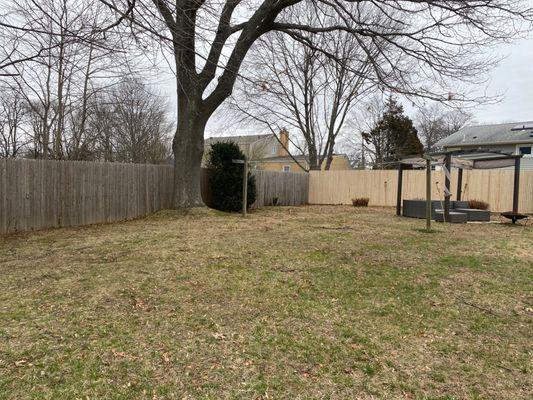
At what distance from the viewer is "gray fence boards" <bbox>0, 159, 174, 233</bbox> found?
705 centimetres

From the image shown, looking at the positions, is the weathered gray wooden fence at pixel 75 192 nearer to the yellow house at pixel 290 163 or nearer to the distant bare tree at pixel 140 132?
the distant bare tree at pixel 140 132

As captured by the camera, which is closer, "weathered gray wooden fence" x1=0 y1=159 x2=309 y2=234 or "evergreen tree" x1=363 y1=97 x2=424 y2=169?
"weathered gray wooden fence" x1=0 y1=159 x2=309 y2=234

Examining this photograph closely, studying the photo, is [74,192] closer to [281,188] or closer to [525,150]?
[281,188]

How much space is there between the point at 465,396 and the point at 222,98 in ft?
29.6

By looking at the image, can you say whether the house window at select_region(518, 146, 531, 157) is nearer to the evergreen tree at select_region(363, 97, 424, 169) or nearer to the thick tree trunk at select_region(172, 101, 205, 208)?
the evergreen tree at select_region(363, 97, 424, 169)

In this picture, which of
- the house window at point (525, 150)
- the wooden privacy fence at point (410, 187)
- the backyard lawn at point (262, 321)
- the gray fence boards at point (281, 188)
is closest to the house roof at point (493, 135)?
the house window at point (525, 150)

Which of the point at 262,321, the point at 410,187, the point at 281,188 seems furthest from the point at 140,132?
the point at 262,321

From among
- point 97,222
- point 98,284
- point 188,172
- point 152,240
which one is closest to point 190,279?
point 98,284

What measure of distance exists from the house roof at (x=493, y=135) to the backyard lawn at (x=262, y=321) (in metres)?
19.5

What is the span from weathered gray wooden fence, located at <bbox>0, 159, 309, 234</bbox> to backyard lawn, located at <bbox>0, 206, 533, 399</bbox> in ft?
4.83

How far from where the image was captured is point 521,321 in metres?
3.30

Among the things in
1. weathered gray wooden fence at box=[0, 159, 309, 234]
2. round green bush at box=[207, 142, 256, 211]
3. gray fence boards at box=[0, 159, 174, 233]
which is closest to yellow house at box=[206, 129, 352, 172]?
round green bush at box=[207, 142, 256, 211]

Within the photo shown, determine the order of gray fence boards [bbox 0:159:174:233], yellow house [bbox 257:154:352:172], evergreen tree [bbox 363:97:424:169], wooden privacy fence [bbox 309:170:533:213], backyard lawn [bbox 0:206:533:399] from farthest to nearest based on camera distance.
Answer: yellow house [bbox 257:154:352:172]
evergreen tree [bbox 363:97:424:169]
wooden privacy fence [bbox 309:170:533:213]
gray fence boards [bbox 0:159:174:233]
backyard lawn [bbox 0:206:533:399]

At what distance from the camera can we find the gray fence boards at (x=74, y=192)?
23.1 ft
